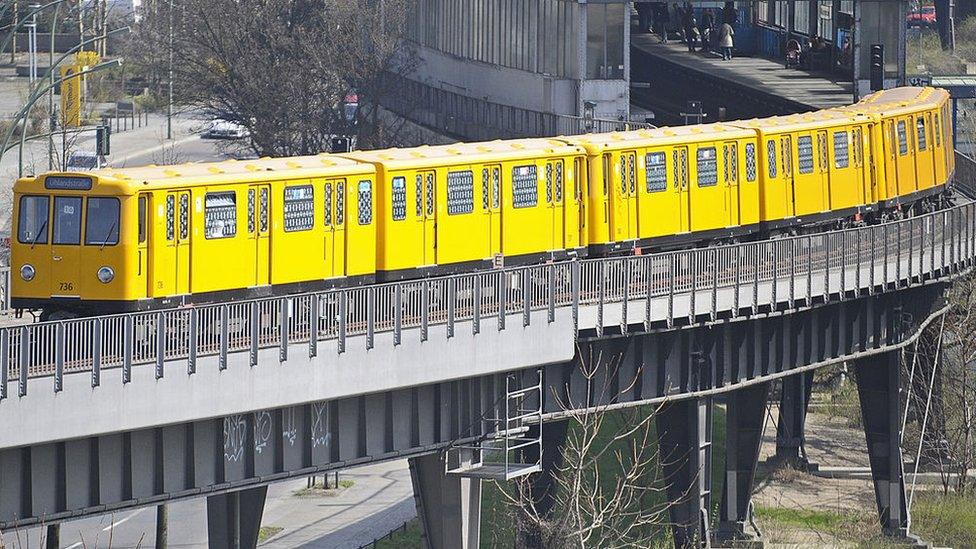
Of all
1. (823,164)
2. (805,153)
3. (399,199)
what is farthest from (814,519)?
(399,199)

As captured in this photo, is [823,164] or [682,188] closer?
[682,188]

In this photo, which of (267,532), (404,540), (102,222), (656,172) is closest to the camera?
(102,222)

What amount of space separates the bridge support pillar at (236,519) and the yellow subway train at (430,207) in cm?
395

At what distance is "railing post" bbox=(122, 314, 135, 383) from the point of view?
2650 cm

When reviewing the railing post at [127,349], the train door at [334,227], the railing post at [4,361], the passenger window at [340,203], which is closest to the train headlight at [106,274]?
the railing post at [127,349]

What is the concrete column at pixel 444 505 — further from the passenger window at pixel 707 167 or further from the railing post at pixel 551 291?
the passenger window at pixel 707 167

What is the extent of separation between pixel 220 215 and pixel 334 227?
2.51 meters

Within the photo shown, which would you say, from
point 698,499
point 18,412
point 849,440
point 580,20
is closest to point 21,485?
point 18,412

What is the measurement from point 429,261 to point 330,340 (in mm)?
6205

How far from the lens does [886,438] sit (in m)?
49.6

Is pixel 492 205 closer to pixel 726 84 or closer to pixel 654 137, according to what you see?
pixel 654 137

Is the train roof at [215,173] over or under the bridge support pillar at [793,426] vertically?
over

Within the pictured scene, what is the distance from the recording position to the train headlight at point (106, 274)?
30438 mm

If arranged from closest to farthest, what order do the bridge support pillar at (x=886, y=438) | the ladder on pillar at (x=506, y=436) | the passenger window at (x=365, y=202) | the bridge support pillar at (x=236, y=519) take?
the ladder on pillar at (x=506, y=436) → the passenger window at (x=365, y=202) → the bridge support pillar at (x=236, y=519) → the bridge support pillar at (x=886, y=438)
